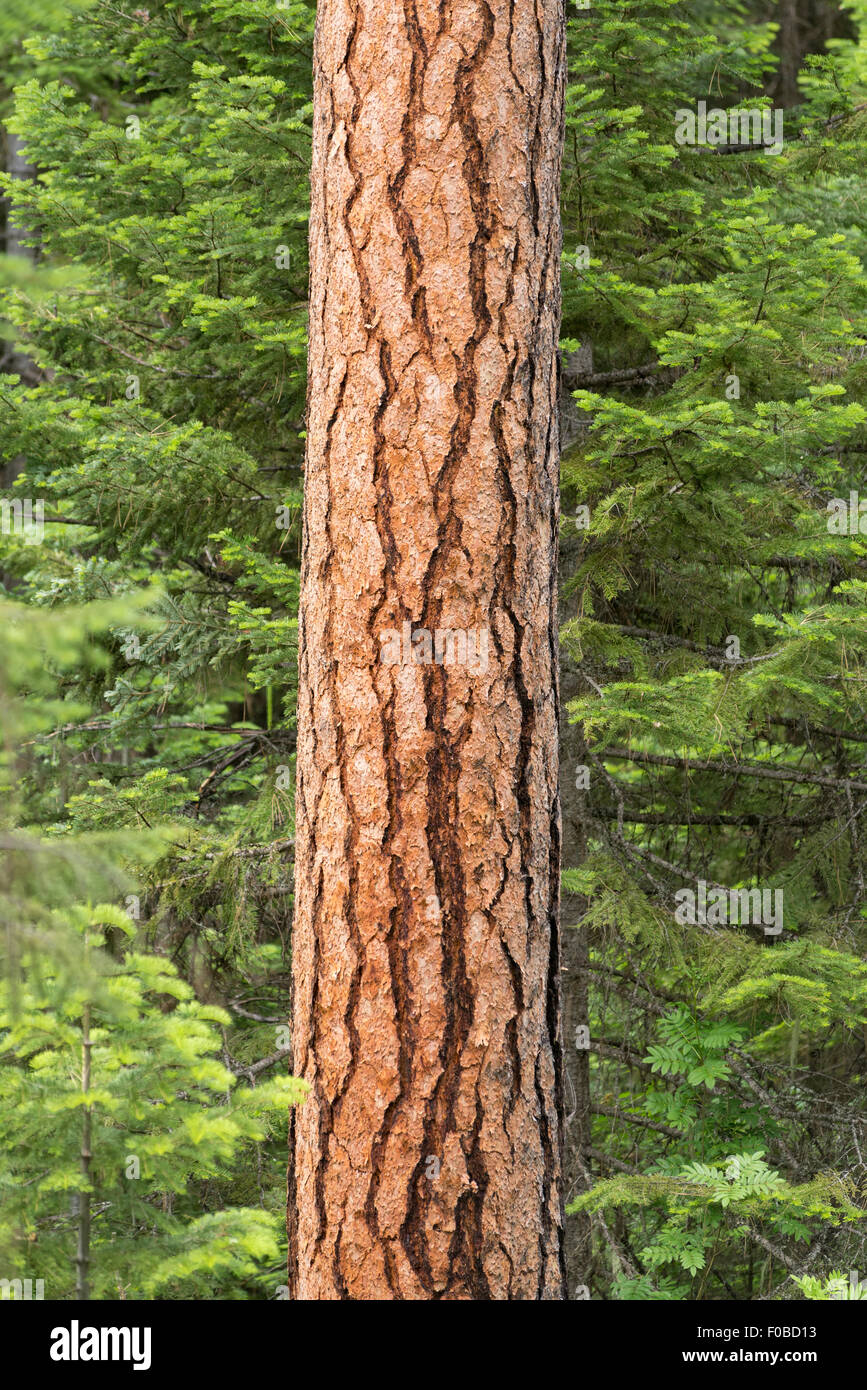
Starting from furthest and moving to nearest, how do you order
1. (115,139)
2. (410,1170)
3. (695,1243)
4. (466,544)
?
(115,139) < (695,1243) < (466,544) < (410,1170)

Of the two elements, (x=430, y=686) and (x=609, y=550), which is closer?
(x=430, y=686)

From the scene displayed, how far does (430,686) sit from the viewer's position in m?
2.54

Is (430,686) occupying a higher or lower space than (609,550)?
lower

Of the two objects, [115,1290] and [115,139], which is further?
[115,139]

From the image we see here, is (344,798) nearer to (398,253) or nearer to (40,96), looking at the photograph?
(398,253)

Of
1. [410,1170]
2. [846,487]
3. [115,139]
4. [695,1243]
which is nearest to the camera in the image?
[410,1170]

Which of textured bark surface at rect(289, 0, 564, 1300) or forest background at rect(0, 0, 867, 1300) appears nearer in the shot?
textured bark surface at rect(289, 0, 564, 1300)

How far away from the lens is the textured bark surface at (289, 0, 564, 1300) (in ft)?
8.07

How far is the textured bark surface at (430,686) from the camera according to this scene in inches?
96.8

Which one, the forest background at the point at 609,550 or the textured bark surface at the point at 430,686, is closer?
the textured bark surface at the point at 430,686

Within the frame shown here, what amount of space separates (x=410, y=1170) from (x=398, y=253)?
6.57ft

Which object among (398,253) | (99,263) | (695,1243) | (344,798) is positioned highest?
(99,263)

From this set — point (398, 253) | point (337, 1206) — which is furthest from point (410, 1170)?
point (398, 253)

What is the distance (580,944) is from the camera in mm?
5840
